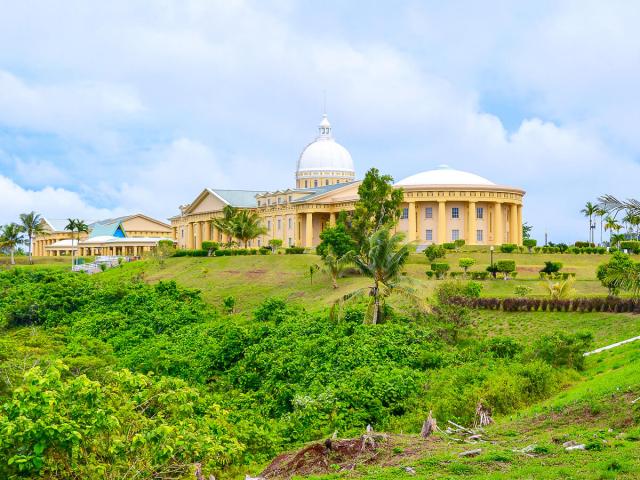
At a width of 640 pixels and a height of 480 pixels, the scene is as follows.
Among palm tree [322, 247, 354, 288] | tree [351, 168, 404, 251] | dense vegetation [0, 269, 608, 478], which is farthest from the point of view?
tree [351, 168, 404, 251]

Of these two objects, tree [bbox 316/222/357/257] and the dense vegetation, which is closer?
the dense vegetation

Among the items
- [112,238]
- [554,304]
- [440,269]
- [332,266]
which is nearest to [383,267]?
[554,304]

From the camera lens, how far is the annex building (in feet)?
326

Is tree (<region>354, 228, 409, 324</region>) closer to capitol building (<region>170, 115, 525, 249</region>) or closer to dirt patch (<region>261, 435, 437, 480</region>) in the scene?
dirt patch (<region>261, 435, 437, 480</region>)

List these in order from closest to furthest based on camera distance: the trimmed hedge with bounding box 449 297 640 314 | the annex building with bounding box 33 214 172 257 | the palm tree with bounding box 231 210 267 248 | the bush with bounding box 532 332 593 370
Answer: the bush with bounding box 532 332 593 370, the trimmed hedge with bounding box 449 297 640 314, the palm tree with bounding box 231 210 267 248, the annex building with bounding box 33 214 172 257

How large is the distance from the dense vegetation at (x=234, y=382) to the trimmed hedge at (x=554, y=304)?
1803 millimetres

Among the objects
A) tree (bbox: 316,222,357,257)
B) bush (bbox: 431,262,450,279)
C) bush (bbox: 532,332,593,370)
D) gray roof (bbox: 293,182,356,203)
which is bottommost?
bush (bbox: 532,332,593,370)

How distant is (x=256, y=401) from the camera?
29312 millimetres

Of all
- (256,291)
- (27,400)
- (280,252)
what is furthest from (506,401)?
(280,252)

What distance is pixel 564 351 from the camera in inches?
1058

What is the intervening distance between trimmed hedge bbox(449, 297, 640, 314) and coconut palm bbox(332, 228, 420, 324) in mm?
2896

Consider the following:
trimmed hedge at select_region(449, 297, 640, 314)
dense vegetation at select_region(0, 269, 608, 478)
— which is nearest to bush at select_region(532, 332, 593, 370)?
dense vegetation at select_region(0, 269, 608, 478)

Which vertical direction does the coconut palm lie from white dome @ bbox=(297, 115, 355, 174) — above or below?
below

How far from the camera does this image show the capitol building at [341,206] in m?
67.5
